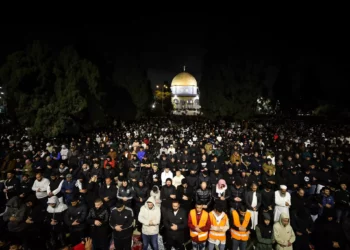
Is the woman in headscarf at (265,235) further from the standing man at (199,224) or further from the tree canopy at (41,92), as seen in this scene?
the tree canopy at (41,92)

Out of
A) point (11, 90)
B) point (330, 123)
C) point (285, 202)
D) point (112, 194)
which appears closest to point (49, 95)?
point (11, 90)

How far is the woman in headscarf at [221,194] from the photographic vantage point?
7480 mm

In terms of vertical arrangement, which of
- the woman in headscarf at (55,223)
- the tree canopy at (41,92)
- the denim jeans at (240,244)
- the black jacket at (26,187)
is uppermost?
the tree canopy at (41,92)

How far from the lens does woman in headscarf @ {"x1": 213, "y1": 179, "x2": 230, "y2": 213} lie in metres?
7.48

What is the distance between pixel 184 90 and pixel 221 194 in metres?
100

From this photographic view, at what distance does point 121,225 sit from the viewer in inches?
230

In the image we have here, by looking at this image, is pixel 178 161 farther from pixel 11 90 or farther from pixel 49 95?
pixel 11 90

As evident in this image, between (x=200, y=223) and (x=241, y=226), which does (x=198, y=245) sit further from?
(x=241, y=226)

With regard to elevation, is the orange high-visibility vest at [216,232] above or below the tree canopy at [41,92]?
below

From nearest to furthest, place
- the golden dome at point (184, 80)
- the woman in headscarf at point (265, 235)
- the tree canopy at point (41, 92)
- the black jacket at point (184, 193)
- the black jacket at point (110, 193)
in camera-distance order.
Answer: the woman in headscarf at point (265, 235)
the black jacket at point (110, 193)
the black jacket at point (184, 193)
the tree canopy at point (41, 92)
the golden dome at point (184, 80)

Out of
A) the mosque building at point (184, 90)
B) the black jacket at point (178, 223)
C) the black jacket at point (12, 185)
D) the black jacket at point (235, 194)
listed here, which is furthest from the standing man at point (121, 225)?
the mosque building at point (184, 90)

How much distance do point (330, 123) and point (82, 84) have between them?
1189 inches

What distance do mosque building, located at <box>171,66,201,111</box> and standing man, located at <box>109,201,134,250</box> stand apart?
99851 millimetres

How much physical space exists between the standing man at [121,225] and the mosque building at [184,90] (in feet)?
328
